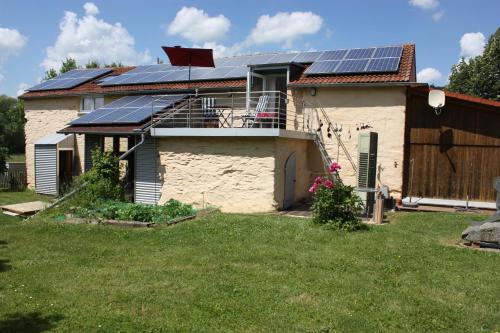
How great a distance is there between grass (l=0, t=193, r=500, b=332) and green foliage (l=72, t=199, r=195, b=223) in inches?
38.5

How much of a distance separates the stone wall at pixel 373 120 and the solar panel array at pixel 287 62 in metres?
0.76

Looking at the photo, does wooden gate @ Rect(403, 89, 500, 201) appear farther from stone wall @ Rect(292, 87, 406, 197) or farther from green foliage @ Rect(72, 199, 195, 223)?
green foliage @ Rect(72, 199, 195, 223)

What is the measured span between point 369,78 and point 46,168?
45.7 feet

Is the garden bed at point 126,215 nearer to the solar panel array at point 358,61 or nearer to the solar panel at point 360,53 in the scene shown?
the solar panel array at point 358,61

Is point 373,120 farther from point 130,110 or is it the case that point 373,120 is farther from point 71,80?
point 71,80

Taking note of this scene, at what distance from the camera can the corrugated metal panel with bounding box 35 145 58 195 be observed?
18.8 meters

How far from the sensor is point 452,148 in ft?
45.6

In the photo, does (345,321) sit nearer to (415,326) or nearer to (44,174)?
(415,326)

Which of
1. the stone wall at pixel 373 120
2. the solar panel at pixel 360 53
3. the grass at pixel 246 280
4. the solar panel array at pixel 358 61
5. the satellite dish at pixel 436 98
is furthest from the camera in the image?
the solar panel at pixel 360 53

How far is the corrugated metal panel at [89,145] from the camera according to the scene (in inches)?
676

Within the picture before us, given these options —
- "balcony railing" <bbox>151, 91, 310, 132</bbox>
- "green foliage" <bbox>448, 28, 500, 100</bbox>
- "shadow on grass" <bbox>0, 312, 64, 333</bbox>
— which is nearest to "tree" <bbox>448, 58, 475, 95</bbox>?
"green foliage" <bbox>448, 28, 500, 100</bbox>

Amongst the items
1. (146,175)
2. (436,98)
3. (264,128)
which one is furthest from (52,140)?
(436,98)

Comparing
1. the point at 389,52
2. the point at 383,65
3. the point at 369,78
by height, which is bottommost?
the point at 369,78

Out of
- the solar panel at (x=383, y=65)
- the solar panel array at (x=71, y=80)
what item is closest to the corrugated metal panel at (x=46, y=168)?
the solar panel array at (x=71, y=80)
